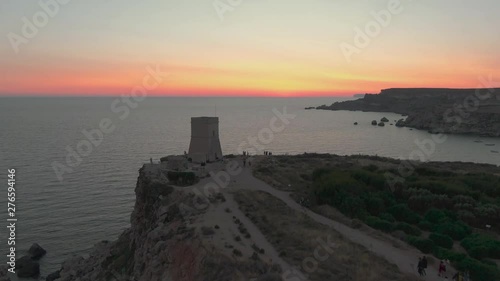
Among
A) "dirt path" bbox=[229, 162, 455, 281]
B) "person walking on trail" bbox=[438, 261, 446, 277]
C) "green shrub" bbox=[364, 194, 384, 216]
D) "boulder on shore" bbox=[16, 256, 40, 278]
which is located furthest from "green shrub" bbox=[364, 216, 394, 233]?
"boulder on shore" bbox=[16, 256, 40, 278]

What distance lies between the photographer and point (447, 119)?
5256 inches

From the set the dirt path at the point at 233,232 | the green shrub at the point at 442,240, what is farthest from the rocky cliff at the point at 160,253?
the green shrub at the point at 442,240

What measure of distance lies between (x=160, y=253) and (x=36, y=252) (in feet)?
61.5

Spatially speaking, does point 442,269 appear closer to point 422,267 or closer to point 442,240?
point 422,267

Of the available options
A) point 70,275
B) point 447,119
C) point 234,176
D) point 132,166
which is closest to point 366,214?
point 234,176

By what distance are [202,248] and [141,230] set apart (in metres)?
11.4

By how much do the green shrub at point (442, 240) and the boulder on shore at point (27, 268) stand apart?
3163cm

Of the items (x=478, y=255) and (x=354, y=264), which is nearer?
(x=354, y=264)

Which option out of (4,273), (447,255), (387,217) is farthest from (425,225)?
(4,273)

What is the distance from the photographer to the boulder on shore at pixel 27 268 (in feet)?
102

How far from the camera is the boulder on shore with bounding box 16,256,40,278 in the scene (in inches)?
1219

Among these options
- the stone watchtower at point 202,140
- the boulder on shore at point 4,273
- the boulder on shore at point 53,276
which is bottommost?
the boulder on shore at point 53,276

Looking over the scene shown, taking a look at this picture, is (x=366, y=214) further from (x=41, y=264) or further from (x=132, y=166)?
(x=132, y=166)

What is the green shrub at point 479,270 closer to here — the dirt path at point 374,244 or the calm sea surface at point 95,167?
the dirt path at point 374,244
